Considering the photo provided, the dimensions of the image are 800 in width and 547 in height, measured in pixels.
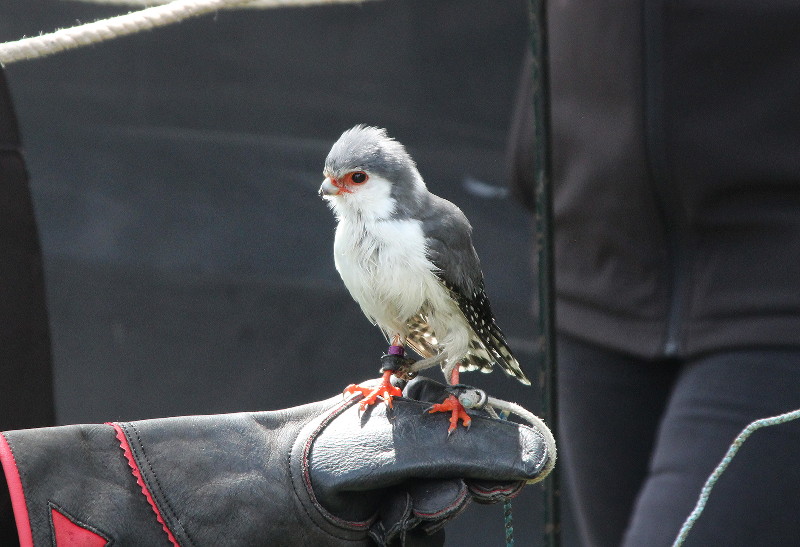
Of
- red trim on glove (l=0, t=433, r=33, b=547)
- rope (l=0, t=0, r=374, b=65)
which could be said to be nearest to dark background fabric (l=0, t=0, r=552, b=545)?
rope (l=0, t=0, r=374, b=65)

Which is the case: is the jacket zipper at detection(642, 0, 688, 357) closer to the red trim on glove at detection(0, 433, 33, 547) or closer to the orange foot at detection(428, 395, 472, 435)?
the orange foot at detection(428, 395, 472, 435)

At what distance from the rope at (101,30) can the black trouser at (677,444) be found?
1.35 meters

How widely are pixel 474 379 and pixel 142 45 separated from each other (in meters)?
→ 2.11

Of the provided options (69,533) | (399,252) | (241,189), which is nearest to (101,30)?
(399,252)

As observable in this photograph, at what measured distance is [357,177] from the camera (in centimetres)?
175

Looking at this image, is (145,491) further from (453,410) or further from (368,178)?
(368,178)

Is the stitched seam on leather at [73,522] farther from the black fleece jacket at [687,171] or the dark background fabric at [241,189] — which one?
the dark background fabric at [241,189]

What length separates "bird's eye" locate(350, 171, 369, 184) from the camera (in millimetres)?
1750

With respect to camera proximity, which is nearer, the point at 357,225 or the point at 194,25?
the point at 357,225

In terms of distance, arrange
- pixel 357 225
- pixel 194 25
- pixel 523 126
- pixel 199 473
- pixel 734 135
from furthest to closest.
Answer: pixel 194 25
pixel 523 126
pixel 734 135
pixel 357 225
pixel 199 473

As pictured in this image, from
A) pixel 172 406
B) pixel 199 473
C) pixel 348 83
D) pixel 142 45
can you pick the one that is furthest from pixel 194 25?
pixel 199 473

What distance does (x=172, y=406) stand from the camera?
4.45 m

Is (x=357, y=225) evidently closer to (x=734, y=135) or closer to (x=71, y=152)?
(x=734, y=135)

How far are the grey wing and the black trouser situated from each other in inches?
24.7
